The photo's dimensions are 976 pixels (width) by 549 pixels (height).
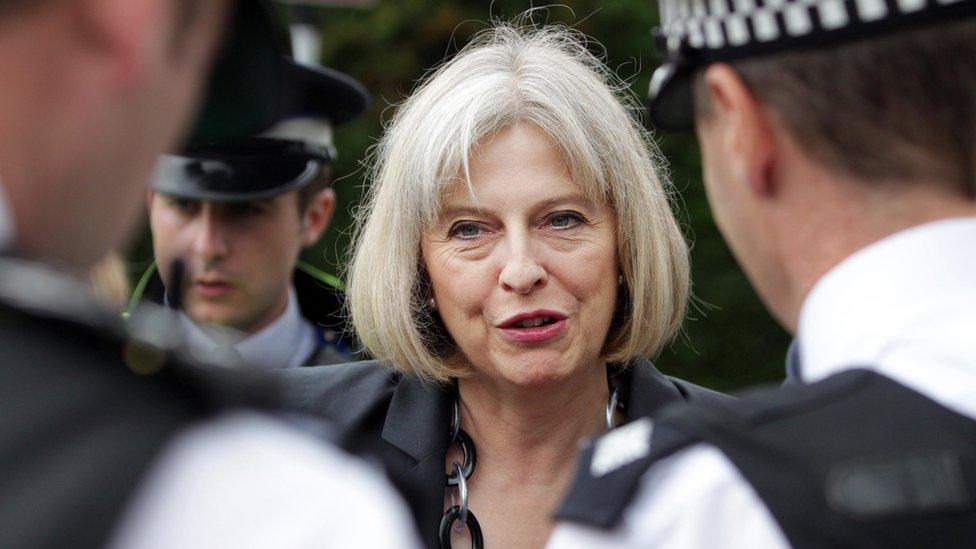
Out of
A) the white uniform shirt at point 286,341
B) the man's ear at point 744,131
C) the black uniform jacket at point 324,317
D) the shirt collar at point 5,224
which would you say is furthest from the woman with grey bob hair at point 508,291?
the shirt collar at point 5,224

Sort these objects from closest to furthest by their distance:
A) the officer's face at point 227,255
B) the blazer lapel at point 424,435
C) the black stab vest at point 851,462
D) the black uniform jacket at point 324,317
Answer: the black stab vest at point 851,462 → the blazer lapel at point 424,435 → the officer's face at point 227,255 → the black uniform jacket at point 324,317

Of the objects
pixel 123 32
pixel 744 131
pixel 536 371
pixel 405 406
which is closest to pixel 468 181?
pixel 536 371

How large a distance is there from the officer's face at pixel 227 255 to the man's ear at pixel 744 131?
10.1 feet

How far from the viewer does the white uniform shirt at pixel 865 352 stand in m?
1.23

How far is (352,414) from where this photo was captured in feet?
10.5

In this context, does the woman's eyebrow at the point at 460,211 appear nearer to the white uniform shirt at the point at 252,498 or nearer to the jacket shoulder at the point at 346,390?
the jacket shoulder at the point at 346,390

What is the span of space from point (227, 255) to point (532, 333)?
1708 millimetres

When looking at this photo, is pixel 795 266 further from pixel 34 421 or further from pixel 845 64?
pixel 34 421

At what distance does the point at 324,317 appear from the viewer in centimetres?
466

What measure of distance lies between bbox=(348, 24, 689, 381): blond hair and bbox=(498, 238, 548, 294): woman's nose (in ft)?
0.76

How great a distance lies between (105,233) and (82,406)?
0.53 ft

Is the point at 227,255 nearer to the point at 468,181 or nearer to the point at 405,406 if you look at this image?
the point at 405,406

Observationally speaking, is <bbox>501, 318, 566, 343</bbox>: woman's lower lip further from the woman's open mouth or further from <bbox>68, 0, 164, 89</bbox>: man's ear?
<bbox>68, 0, 164, 89</bbox>: man's ear

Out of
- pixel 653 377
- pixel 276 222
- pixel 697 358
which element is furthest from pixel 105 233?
pixel 697 358
